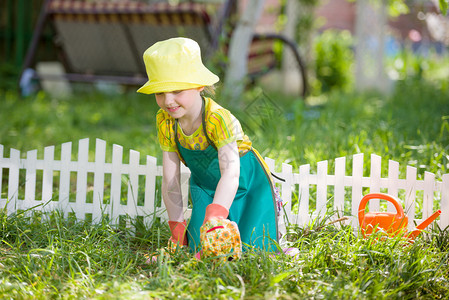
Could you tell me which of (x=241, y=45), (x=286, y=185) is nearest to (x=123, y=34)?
(x=241, y=45)

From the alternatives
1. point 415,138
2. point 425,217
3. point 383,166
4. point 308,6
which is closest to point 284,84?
point 308,6

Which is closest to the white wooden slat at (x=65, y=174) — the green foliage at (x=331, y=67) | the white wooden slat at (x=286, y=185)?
the white wooden slat at (x=286, y=185)

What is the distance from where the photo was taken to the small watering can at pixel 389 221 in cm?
246

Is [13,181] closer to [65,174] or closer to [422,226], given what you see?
Answer: [65,174]

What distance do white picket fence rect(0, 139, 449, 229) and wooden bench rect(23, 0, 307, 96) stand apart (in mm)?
2916

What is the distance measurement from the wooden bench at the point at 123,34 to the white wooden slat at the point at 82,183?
2893mm

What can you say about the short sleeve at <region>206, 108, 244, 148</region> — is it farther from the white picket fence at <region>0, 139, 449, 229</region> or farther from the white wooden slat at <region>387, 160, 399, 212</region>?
the white wooden slat at <region>387, 160, 399, 212</region>

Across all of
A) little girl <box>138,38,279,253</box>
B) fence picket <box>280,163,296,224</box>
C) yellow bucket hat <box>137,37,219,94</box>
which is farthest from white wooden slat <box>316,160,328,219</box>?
yellow bucket hat <box>137,37,219,94</box>

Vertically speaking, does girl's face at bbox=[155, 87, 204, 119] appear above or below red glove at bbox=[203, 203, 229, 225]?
above

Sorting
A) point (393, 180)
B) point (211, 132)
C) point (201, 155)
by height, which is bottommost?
point (393, 180)

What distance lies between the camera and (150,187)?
9.19 ft

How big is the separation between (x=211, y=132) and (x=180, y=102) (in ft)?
0.61

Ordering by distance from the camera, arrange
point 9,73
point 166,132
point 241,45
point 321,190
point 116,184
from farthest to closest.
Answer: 1. point 9,73
2. point 241,45
3. point 116,184
4. point 321,190
5. point 166,132

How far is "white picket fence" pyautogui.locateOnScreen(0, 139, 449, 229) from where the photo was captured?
264cm
